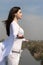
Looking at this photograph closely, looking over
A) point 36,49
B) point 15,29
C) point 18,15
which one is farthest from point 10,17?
point 36,49

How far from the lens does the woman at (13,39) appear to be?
16.9 feet

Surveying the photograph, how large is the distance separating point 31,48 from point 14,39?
7397 mm

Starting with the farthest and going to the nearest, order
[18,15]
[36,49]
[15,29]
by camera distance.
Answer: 1. [36,49]
2. [18,15]
3. [15,29]

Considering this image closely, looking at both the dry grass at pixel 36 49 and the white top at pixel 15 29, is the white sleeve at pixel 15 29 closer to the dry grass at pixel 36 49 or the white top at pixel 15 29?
the white top at pixel 15 29

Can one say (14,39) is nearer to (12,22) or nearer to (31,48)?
(12,22)

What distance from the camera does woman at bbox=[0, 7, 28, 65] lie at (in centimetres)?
516

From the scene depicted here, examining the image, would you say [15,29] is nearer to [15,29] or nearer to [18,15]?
[15,29]

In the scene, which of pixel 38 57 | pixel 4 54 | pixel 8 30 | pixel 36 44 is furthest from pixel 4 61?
pixel 38 57

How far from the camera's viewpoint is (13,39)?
17.1 feet

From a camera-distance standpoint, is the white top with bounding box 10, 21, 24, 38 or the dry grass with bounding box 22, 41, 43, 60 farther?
the dry grass with bounding box 22, 41, 43, 60

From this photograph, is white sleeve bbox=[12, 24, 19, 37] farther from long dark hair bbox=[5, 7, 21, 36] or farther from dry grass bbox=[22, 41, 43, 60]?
dry grass bbox=[22, 41, 43, 60]

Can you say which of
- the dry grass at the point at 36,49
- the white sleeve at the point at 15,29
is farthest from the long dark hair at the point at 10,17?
the dry grass at the point at 36,49

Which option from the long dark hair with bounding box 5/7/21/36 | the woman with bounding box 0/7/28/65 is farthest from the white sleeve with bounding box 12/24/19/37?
the long dark hair with bounding box 5/7/21/36

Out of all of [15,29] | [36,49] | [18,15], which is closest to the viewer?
[15,29]
